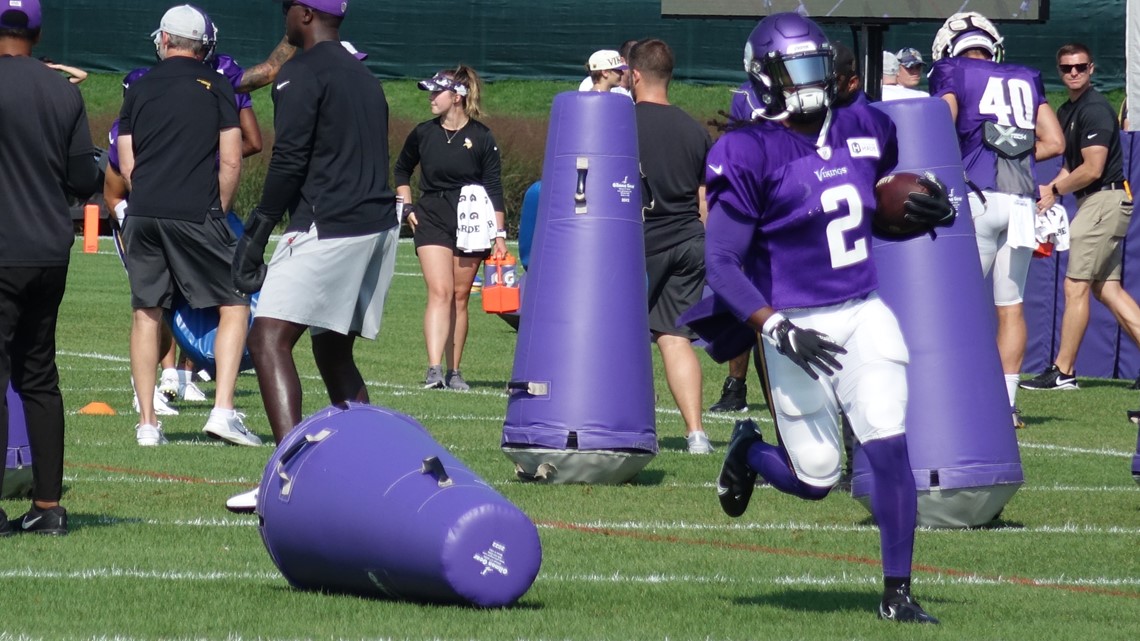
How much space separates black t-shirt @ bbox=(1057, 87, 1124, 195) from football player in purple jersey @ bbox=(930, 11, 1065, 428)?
8.25ft

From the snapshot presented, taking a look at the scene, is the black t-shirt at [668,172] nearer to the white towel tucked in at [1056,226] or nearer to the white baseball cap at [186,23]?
the white baseball cap at [186,23]

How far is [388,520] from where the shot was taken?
5.89m

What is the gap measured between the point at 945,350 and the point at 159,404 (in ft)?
18.2

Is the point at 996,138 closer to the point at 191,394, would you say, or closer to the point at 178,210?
the point at 178,210

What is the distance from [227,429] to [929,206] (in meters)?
4.87

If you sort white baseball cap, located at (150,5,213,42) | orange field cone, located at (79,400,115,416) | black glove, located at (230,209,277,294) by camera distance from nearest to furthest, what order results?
black glove, located at (230,209,277,294)
white baseball cap, located at (150,5,213,42)
orange field cone, located at (79,400,115,416)

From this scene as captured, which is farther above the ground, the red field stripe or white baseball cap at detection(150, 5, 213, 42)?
white baseball cap at detection(150, 5, 213, 42)

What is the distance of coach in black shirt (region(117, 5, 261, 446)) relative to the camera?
33.0 ft

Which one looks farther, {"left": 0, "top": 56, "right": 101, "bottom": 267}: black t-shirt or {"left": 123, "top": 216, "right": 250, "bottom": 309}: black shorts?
{"left": 123, "top": 216, "right": 250, "bottom": 309}: black shorts

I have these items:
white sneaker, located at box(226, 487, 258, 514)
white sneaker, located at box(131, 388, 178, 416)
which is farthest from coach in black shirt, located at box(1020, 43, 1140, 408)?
white sneaker, located at box(226, 487, 258, 514)

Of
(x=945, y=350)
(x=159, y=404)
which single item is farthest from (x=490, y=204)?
(x=945, y=350)

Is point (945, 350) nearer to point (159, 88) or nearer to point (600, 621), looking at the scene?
point (600, 621)

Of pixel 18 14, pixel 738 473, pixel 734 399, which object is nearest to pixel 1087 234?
pixel 734 399

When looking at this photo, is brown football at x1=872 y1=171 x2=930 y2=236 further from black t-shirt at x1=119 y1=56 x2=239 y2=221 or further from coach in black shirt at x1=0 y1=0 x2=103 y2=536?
black t-shirt at x1=119 y1=56 x2=239 y2=221
